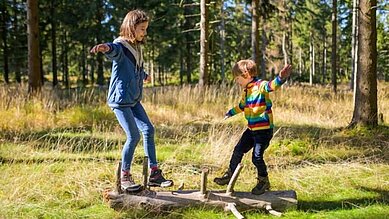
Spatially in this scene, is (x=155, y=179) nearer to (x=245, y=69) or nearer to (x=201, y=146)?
(x=245, y=69)

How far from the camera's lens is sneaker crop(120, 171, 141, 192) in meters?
3.94

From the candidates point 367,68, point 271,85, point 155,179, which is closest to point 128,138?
point 155,179

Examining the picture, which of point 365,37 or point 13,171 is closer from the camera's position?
point 13,171

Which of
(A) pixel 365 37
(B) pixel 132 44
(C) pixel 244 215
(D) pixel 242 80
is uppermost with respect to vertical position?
(A) pixel 365 37

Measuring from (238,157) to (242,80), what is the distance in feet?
2.71

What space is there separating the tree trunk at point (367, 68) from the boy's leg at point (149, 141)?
201 inches

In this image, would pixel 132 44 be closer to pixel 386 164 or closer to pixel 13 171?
pixel 13 171

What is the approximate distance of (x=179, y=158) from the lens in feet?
20.2

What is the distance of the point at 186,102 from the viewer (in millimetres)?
11109

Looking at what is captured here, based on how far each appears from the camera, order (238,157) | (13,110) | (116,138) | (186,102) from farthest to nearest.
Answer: (186,102)
(13,110)
(116,138)
(238,157)

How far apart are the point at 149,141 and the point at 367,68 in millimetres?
5420

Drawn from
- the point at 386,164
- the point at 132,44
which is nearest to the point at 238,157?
the point at 132,44

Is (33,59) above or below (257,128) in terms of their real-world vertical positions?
above

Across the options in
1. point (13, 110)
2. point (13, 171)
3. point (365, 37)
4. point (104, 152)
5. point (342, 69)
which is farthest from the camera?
point (342, 69)
